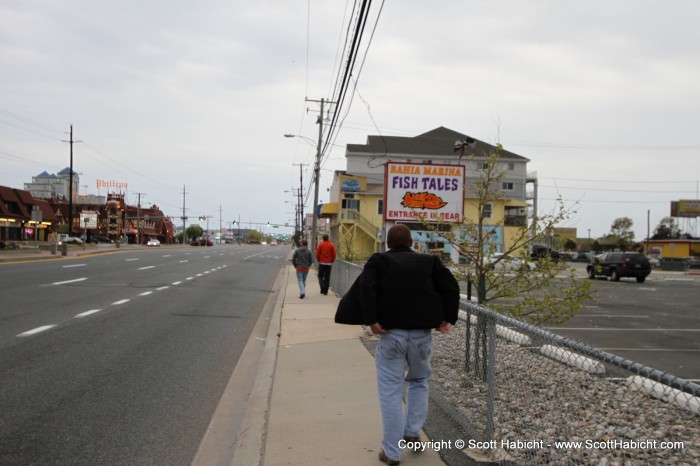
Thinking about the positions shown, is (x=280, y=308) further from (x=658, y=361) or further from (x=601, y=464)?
(x=601, y=464)

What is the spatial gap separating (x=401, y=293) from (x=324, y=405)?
2.34m

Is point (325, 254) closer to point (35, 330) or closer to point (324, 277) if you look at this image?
point (324, 277)

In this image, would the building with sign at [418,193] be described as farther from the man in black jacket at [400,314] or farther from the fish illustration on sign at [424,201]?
the man in black jacket at [400,314]

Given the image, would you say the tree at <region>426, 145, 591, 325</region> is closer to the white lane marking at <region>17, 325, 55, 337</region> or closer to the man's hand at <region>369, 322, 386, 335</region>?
the man's hand at <region>369, 322, 386, 335</region>

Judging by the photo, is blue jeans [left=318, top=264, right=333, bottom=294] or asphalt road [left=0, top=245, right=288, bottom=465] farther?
blue jeans [left=318, top=264, right=333, bottom=294]

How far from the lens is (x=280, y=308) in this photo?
14852 millimetres

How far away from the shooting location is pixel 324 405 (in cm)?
588

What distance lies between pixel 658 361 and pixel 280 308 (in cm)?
898

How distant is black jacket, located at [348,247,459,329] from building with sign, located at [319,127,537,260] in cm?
286

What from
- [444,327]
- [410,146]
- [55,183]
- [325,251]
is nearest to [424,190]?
[325,251]

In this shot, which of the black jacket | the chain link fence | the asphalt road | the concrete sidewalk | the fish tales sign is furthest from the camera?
the fish tales sign

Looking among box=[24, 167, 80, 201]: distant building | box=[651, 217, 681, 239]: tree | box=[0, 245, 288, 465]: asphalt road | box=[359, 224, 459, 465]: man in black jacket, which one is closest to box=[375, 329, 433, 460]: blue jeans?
box=[359, 224, 459, 465]: man in black jacket

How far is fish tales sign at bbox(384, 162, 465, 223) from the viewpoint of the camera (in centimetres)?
1095

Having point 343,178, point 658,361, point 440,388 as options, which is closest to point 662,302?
point 658,361
